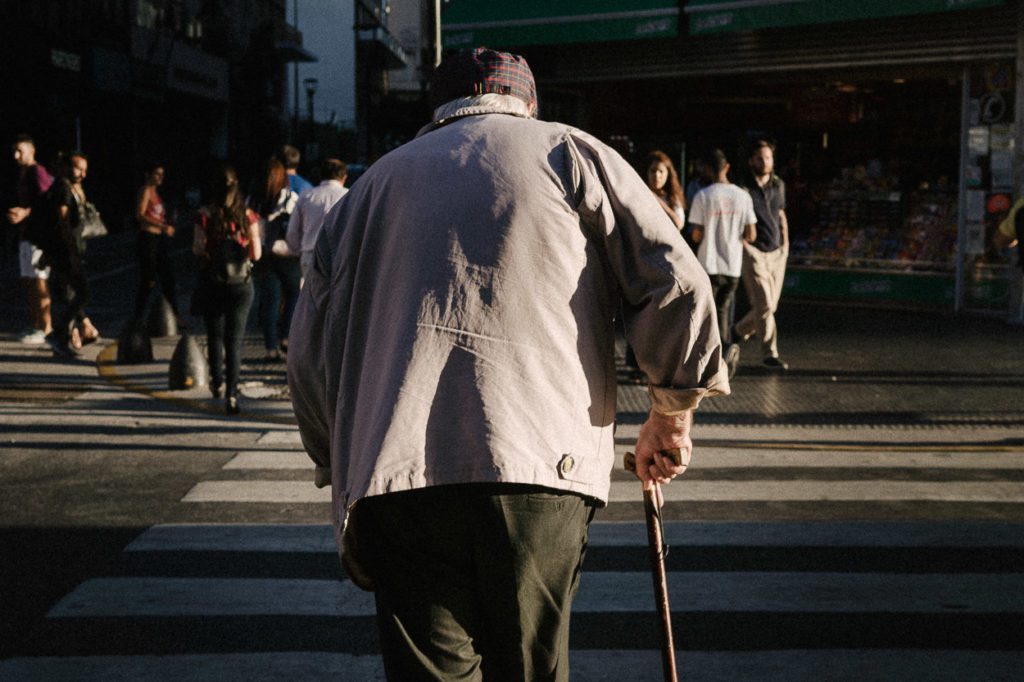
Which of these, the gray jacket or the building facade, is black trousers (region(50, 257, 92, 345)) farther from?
the building facade

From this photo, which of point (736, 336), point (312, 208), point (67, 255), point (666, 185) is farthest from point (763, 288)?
point (67, 255)

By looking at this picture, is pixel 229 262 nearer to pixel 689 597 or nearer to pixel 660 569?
pixel 689 597

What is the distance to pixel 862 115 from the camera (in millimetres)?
17844

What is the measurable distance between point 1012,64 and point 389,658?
45.3 feet

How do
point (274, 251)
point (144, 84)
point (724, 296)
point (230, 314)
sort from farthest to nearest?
point (144, 84) < point (274, 251) < point (724, 296) < point (230, 314)

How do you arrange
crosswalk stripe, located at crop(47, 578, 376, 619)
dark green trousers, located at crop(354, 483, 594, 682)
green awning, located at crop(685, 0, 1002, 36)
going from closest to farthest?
dark green trousers, located at crop(354, 483, 594, 682) → crosswalk stripe, located at crop(47, 578, 376, 619) → green awning, located at crop(685, 0, 1002, 36)

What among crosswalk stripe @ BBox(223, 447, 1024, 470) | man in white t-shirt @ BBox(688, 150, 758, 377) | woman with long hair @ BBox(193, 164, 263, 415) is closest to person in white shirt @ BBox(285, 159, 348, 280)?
woman with long hair @ BBox(193, 164, 263, 415)

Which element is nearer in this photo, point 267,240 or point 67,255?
point 267,240

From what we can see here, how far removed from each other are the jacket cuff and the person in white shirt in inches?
308

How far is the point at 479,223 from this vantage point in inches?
104

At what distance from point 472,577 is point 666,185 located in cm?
841

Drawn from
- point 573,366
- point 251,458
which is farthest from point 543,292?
point 251,458

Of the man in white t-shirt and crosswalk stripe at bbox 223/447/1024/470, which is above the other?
the man in white t-shirt

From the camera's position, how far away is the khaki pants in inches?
446
